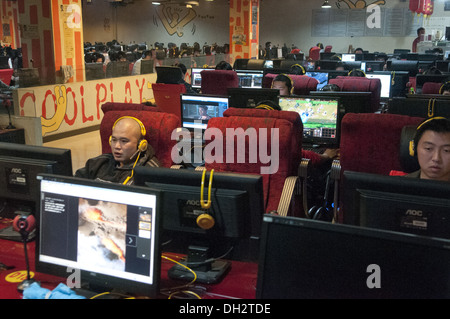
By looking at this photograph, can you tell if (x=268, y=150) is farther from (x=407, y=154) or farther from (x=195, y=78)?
(x=195, y=78)

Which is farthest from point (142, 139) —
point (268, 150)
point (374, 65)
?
point (374, 65)

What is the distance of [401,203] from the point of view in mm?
1729

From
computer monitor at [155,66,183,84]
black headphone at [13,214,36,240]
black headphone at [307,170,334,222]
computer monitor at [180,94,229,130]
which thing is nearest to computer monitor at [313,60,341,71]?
computer monitor at [155,66,183,84]

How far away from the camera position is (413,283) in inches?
56.2

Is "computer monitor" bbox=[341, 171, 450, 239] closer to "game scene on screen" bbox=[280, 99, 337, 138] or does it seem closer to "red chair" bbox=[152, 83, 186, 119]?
"game scene on screen" bbox=[280, 99, 337, 138]

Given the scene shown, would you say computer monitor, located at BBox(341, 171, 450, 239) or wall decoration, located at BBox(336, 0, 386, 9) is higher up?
wall decoration, located at BBox(336, 0, 386, 9)

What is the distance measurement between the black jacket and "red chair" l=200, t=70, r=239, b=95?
393cm

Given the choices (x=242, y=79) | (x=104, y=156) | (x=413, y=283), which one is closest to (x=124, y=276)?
(x=413, y=283)

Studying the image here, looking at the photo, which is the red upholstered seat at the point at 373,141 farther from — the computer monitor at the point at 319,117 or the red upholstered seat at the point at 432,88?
the red upholstered seat at the point at 432,88

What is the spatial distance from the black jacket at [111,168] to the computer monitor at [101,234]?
116 cm

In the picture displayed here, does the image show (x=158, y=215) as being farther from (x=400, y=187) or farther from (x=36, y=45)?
(x=36, y=45)

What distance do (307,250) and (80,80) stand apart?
759 centimetres

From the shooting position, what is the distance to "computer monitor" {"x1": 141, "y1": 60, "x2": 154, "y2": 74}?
1036cm

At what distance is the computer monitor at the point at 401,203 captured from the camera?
1681 mm
